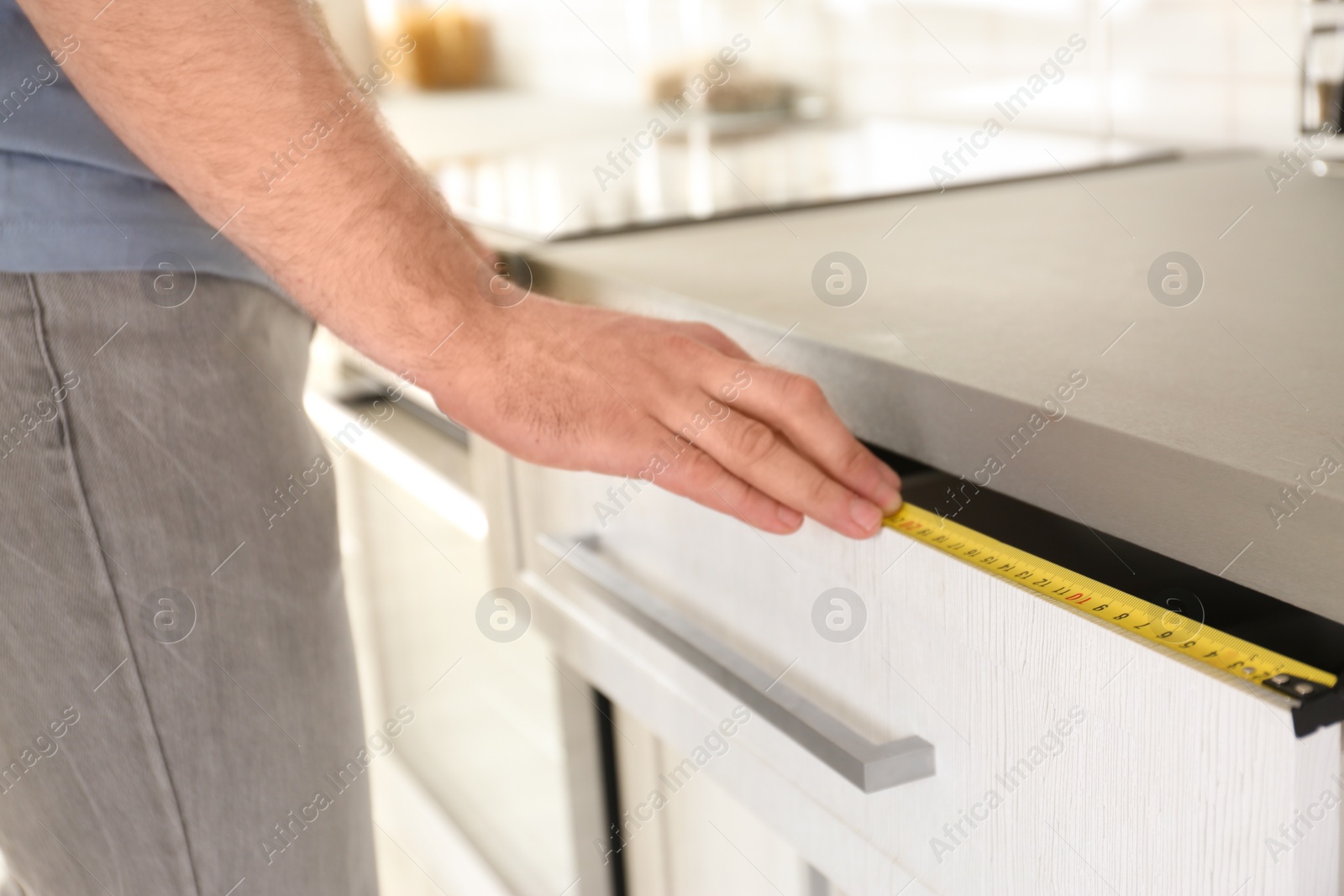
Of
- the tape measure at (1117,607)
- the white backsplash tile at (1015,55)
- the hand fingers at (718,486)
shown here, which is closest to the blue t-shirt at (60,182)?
the hand fingers at (718,486)

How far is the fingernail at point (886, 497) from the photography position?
528 mm

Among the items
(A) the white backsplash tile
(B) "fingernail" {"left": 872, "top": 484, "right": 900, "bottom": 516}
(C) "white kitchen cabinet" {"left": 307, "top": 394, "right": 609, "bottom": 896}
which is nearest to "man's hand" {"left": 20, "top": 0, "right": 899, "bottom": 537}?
(B) "fingernail" {"left": 872, "top": 484, "right": 900, "bottom": 516}

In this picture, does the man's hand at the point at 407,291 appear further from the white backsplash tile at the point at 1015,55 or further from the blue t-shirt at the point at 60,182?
the white backsplash tile at the point at 1015,55

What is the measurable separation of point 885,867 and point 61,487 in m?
0.44

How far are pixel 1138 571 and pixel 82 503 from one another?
50 centimetres

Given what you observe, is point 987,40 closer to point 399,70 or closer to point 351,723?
point 351,723

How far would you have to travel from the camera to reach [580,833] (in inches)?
39.0

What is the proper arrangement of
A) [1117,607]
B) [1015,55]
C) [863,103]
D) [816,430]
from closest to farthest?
[1117,607]
[816,430]
[1015,55]
[863,103]

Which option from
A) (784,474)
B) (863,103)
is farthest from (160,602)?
(863,103)

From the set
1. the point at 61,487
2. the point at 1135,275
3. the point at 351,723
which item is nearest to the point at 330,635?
the point at 351,723

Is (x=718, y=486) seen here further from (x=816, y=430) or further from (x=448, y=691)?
(x=448, y=691)

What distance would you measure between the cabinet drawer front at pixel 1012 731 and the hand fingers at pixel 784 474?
0.06 ft

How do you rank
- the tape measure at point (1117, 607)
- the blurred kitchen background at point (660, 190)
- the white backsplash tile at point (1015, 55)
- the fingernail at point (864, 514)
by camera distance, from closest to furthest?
the tape measure at point (1117, 607), the fingernail at point (864, 514), the blurred kitchen background at point (660, 190), the white backsplash tile at point (1015, 55)

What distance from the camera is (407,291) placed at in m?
0.58
